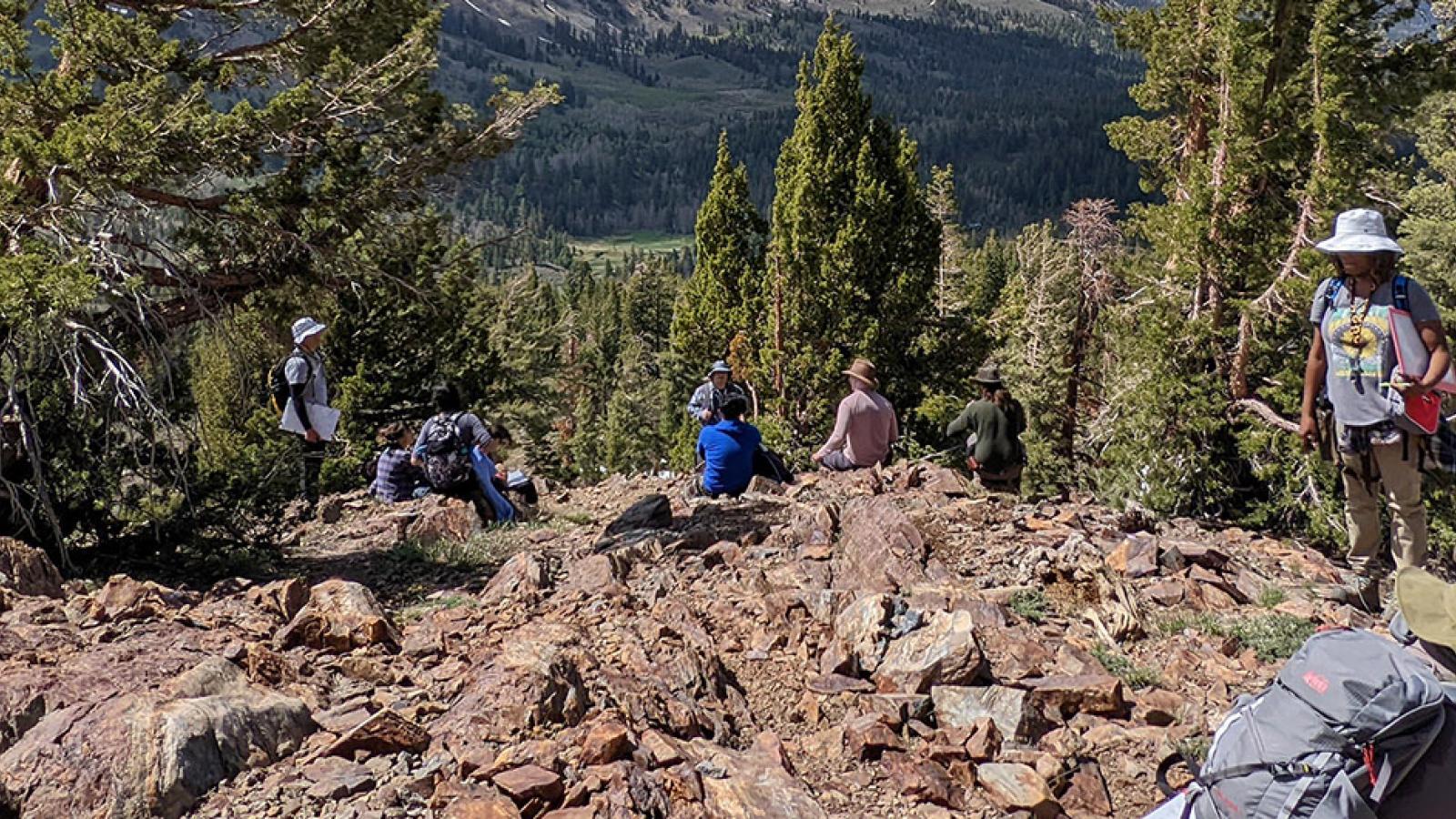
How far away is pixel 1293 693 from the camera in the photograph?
8.86 feet

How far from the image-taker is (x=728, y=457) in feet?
32.1

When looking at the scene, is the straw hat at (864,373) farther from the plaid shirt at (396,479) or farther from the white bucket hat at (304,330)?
the plaid shirt at (396,479)

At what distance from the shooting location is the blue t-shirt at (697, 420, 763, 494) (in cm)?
978

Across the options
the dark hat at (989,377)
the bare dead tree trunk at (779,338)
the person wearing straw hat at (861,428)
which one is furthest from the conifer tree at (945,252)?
the dark hat at (989,377)

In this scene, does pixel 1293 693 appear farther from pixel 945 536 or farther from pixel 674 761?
pixel 945 536

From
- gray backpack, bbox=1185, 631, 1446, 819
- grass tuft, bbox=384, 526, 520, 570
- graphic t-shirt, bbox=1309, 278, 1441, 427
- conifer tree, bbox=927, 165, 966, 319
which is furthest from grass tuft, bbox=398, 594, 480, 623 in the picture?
conifer tree, bbox=927, 165, 966, 319

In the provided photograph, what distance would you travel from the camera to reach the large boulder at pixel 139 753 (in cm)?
332

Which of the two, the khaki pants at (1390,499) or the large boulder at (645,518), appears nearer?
the khaki pants at (1390,499)

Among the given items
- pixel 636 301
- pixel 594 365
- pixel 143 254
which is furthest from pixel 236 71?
pixel 636 301

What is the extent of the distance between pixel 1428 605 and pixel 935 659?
201 centimetres

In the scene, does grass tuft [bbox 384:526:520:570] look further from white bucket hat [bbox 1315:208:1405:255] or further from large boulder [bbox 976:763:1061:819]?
white bucket hat [bbox 1315:208:1405:255]

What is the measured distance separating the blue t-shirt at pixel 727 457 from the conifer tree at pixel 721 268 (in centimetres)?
1283

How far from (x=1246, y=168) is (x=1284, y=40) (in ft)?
4.80

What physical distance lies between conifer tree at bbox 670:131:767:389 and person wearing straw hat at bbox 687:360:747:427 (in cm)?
1046
